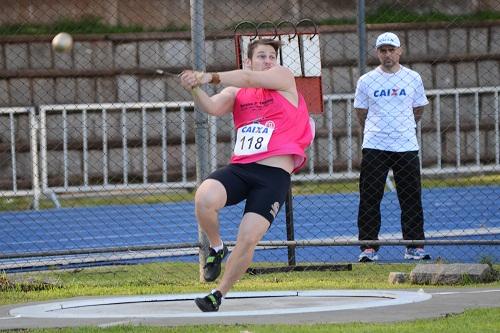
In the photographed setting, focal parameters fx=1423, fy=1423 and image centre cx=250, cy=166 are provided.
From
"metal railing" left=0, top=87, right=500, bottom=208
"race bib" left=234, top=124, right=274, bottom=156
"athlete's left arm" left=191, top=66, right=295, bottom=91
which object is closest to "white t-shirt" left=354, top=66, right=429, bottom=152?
"athlete's left arm" left=191, top=66, right=295, bottom=91

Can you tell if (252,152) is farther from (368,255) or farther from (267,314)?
(368,255)

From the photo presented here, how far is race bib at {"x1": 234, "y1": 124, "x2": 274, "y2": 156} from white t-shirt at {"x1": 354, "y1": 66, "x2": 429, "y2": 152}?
164 inches

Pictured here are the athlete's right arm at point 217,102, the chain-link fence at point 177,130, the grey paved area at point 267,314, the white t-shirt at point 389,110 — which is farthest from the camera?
the chain-link fence at point 177,130

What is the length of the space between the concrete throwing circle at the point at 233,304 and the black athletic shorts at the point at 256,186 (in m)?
0.77

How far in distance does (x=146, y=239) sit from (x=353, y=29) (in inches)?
278

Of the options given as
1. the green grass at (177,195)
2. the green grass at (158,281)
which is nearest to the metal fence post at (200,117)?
the green grass at (158,281)

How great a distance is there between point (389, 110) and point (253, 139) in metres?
4.31

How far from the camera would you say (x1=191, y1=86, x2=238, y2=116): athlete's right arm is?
1001 centimetres

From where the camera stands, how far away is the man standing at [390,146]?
45.7 feet

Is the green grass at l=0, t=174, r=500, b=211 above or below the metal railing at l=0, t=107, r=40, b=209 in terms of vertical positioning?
below

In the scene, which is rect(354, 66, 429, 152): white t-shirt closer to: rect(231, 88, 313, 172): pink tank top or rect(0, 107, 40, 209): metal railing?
rect(231, 88, 313, 172): pink tank top

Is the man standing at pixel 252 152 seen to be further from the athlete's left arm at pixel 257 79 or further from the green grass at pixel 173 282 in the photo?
the green grass at pixel 173 282

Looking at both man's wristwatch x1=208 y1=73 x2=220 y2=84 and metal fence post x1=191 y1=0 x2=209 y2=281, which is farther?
metal fence post x1=191 y1=0 x2=209 y2=281

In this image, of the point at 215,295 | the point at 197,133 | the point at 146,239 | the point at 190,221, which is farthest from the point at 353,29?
the point at 215,295
